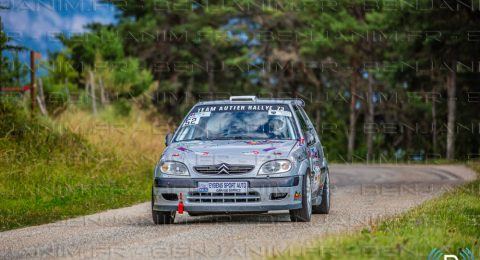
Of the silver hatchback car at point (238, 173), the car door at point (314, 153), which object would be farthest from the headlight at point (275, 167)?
the car door at point (314, 153)

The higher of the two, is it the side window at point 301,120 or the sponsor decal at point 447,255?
the side window at point 301,120

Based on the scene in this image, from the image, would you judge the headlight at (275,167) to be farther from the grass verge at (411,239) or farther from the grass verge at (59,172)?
Result: the grass verge at (59,172)

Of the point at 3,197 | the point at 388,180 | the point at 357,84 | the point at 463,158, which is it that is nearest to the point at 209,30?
the point at 357,84

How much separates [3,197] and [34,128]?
5512mm

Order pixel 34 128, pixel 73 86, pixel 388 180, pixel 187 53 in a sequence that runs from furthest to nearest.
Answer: pixel 187 53 → pixel 73 86 → pixel 388 180 → pixel 34 128

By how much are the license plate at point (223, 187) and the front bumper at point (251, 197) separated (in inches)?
2.0

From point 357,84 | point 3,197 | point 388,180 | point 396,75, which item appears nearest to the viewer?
point 3,197

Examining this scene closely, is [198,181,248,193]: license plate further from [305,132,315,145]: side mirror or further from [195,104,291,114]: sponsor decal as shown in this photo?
[195,104,291,114]: sponsor decal

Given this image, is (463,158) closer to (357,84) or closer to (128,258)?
(357,84)

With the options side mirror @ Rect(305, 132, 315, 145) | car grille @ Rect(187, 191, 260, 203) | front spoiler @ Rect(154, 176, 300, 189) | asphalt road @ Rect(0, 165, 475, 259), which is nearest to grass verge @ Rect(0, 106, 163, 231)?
asphalt road @ Rect(0, 165, 475, 259)

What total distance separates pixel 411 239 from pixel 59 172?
42.1 feet

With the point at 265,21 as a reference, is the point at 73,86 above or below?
below

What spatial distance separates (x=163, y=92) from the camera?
64.0 meters

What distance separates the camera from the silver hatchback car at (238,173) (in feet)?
41.2
